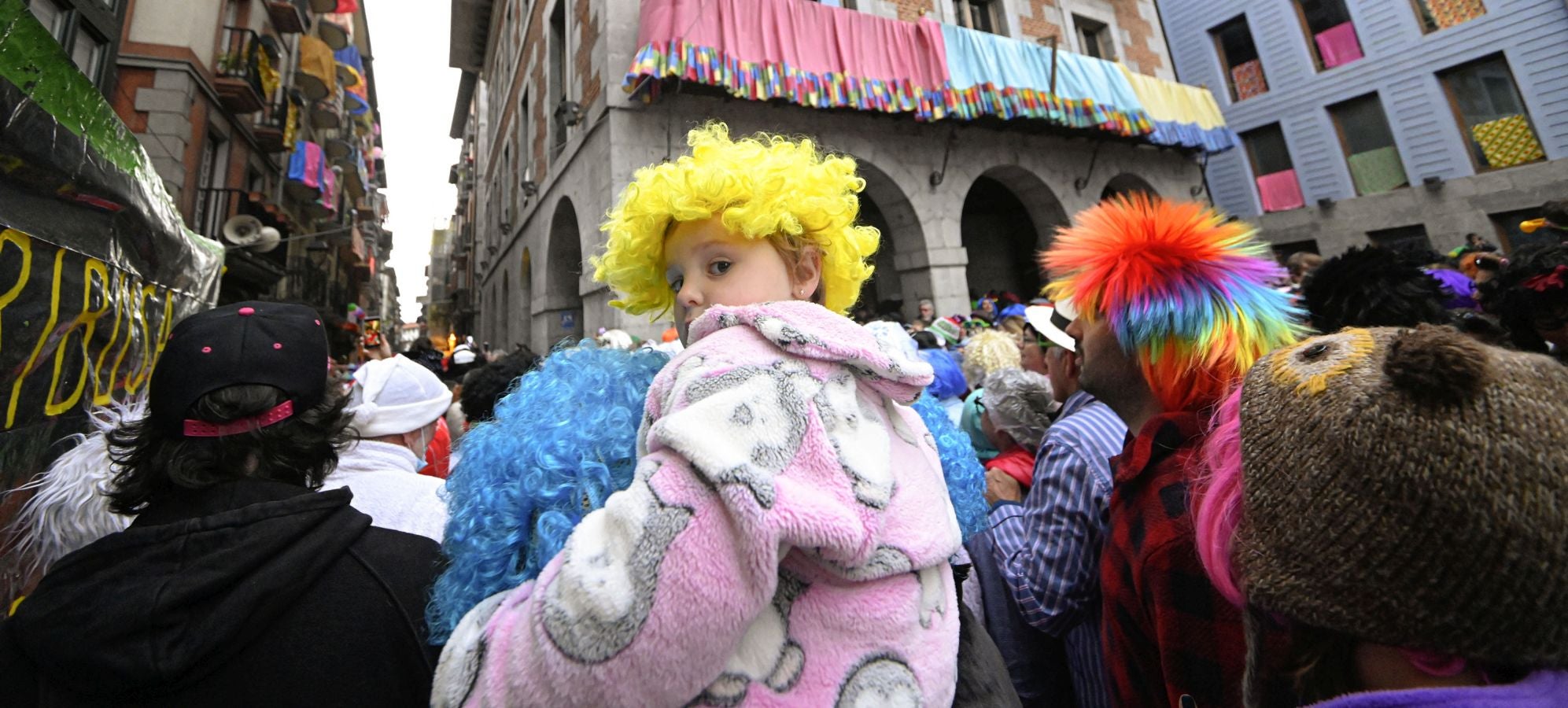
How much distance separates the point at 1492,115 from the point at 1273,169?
3532mm

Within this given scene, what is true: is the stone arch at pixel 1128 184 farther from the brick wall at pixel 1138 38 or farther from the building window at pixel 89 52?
the building window at pixel 89 52

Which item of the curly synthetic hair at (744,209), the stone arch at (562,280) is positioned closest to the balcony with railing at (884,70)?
the stone arch at (562,280)

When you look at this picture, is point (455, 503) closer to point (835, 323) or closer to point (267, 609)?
point (267, 609)

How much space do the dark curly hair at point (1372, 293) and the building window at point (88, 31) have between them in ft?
37.2

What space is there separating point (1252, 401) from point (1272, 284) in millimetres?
1001

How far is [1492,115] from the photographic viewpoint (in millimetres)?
12086

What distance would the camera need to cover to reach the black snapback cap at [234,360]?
1.14 m

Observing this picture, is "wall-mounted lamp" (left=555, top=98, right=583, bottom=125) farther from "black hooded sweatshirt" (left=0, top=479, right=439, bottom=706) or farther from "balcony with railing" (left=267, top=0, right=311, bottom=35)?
"balcony with railing" (left=267, top=0, right=311, bottom=35)

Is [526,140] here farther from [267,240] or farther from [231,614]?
[231,614]

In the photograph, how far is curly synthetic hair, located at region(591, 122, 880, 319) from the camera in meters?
1.21

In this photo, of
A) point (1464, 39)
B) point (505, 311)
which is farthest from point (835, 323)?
point (1464, 39)

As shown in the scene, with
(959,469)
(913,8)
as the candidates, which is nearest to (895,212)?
(913,8)

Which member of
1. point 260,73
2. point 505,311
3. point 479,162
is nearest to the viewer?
point 260,73

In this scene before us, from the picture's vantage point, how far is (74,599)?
3.13 feet
